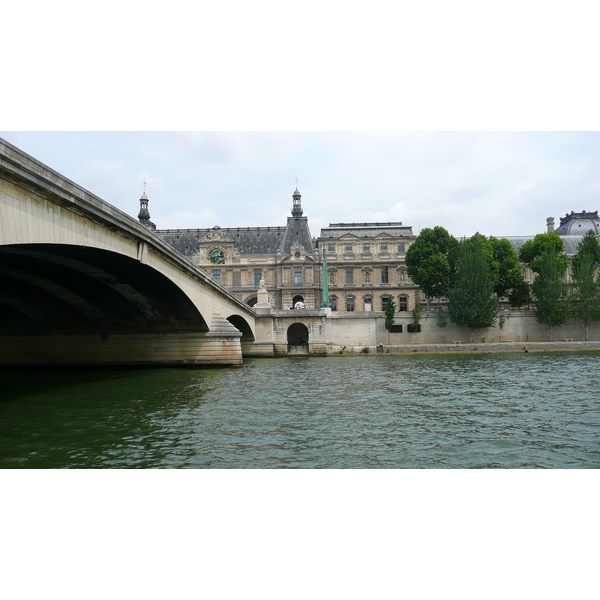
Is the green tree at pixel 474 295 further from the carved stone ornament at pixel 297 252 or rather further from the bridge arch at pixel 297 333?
the carved stone ornament at pixel 297 252

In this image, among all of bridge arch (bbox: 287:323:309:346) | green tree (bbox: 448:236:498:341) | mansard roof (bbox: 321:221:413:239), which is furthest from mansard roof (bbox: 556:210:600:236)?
bridge arch (bbox: 287:323:309:346)

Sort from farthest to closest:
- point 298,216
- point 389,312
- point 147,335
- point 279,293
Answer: point 298,216 < point 279,293 < point 389,312 < point 147,335

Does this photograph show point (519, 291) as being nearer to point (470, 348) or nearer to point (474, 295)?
point (474, 295)

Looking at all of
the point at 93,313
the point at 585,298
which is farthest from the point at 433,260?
the point at 93,313

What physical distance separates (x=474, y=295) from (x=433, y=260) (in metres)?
8.83

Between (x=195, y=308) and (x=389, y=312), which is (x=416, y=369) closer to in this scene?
(x=195, y=308)

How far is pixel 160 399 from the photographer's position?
21000 mm

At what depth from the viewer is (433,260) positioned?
62688mm

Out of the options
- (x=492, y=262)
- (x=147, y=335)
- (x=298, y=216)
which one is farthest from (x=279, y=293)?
(x=147, y=335)

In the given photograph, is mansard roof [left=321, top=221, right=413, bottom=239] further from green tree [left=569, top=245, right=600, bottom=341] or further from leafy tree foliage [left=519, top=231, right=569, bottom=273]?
green tree [left=569, top=245, right=600, bottom=341]

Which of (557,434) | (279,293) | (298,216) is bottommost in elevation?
(557,434)

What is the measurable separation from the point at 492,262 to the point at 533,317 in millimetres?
7781

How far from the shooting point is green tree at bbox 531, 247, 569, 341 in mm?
56625

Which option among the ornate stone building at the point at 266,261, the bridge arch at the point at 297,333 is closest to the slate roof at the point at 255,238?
the ornate stone building at the point at 266,261
